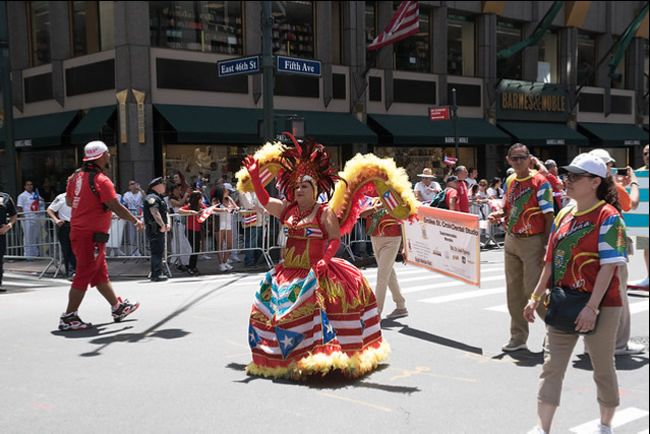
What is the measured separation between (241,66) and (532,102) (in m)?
19.2

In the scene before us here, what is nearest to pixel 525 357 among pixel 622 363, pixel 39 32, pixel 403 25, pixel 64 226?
pixel 622 363

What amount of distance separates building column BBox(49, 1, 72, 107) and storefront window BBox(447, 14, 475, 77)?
1426 cm

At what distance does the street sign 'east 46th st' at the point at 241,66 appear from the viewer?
44.0 feet

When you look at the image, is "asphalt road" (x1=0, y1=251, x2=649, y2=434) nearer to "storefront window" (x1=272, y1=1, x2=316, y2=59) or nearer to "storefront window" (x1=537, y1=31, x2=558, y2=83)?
"storefront window" (x1=272, y1=1, x2=316, y2=59)

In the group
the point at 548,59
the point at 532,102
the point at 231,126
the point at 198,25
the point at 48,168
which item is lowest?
the point at 48,168

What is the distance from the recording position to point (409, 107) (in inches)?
1011

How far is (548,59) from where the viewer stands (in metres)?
30.8

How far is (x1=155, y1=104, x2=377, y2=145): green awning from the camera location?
62.1ft

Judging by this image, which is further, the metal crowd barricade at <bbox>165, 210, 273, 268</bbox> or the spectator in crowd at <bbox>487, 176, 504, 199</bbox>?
the spectator in crowd at <bbox>487, 176, 504, 199</bbox>

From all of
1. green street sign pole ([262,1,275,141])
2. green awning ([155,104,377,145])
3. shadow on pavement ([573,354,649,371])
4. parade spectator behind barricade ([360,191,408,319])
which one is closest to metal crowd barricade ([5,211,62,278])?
green street sign pole ([262,1,275,141])

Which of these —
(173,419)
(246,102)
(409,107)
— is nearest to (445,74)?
(409,107)

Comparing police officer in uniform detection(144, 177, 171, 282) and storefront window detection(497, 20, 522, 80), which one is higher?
storefront window detection(497, 20, 522, 80)

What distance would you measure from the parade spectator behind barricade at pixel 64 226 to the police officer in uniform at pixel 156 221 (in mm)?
1462

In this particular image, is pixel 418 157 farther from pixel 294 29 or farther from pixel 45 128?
pixel 45 128
